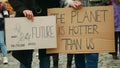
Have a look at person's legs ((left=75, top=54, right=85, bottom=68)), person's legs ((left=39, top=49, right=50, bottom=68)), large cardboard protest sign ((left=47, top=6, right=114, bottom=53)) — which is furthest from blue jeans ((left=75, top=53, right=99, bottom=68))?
person's legs ((left=39, top=49, right=50, bottom=68))

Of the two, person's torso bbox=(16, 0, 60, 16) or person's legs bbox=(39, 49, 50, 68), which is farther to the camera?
person's legs bbox=(39, 49, 50, 68)

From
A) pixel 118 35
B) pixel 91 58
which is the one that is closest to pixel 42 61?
pixel 91 58

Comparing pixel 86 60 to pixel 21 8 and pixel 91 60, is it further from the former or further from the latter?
pixel 21 8

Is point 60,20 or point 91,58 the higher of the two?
point 60,20

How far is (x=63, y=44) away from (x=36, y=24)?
0.41m

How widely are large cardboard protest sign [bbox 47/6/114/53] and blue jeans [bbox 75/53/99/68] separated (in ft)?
0.69

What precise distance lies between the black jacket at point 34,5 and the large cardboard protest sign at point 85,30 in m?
0.10

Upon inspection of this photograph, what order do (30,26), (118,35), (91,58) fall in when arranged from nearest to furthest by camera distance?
(30,26), (91,58), (118,35)

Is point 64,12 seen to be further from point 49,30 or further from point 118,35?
point 118,35

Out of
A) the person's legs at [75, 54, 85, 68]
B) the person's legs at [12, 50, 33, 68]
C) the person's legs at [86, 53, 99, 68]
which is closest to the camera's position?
the person's legs at [12, 50, 33, 68]

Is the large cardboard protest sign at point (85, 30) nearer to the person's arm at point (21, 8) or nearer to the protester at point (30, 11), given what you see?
the protester at point (30, 11)

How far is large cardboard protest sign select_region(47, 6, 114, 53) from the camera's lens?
5215mm

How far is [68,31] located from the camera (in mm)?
5258

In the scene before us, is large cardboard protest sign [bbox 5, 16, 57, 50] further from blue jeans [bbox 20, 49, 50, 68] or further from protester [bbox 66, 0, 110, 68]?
protester [bbox 66, 0, 110, 68]
